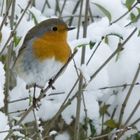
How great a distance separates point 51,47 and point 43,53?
0.08 metres

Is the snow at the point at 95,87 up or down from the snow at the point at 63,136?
up

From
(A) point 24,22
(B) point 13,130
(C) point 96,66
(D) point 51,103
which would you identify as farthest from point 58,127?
(B) point 13,130

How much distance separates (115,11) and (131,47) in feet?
0.83

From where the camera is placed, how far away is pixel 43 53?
2646 millimetres

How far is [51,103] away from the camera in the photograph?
318cm

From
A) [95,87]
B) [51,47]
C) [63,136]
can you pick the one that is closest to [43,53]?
[51,47]

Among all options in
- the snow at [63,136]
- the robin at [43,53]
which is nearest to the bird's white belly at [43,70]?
the robin at [43,53]

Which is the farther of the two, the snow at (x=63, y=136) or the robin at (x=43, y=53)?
the snow at (x=63, y=136)

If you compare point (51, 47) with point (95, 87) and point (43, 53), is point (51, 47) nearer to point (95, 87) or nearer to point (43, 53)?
point (43, 53)

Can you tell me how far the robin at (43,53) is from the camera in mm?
2619

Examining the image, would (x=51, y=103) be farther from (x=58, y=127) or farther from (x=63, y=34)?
(x=63, y=34)

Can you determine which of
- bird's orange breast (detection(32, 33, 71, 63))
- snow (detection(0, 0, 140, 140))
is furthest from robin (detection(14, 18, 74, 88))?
snow (detection(0, 0, 140, 140))

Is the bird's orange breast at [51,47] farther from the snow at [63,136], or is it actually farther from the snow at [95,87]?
the snow at [63,136]

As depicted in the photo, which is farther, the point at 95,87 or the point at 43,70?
the point at 95,87
